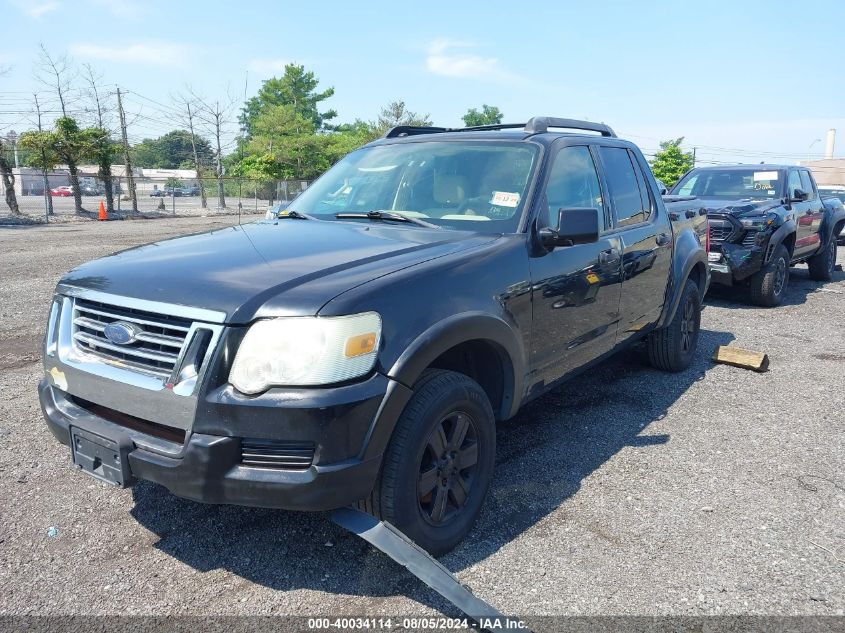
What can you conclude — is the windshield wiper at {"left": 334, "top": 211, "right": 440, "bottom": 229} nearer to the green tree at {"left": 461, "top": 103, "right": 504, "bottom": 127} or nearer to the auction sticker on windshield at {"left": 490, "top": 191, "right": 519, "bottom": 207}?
the auction sticker on windshield at {"left": 490, "top": 191, "right": 519, "bottom": 207}

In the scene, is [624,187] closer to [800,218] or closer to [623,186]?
[623,186]

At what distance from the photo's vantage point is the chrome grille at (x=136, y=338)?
2439 mm

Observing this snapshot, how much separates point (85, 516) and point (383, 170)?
2.50 metres

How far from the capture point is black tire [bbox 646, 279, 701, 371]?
17.9ft

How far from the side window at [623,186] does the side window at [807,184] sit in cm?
696

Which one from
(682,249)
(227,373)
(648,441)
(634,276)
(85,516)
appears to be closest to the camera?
(227,373)

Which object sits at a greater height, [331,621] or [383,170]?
[383,170]

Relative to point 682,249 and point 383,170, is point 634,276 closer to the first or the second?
point 682,249

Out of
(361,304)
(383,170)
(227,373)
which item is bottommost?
(227,373)

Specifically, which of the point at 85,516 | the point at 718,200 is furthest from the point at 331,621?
the point at 718,200

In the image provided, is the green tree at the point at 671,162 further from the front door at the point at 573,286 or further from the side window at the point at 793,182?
the front door at the point at 573,286

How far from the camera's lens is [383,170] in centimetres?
413

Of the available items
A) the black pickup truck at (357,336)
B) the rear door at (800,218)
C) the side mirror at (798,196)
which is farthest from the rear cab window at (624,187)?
the side mirror at (798,196)

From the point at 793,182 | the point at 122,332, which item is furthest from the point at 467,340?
the point at 793,182
